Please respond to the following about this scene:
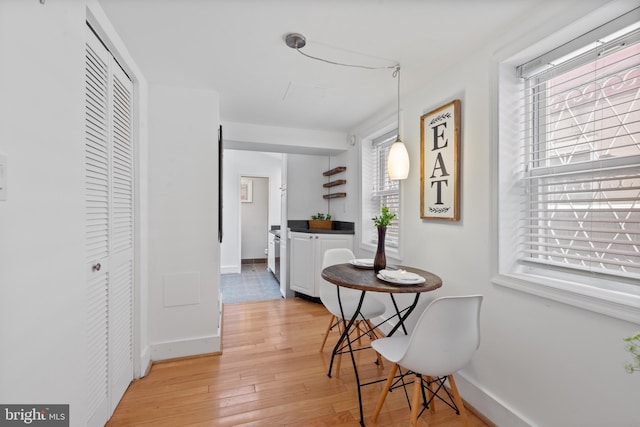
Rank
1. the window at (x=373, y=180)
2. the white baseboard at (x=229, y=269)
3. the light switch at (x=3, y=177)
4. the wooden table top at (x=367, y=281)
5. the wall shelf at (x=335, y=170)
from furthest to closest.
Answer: the white baseboard at (x=229, y=269) → the wall shelf at (x=335, y=170) → the window at (x=373, y=180) → the wooden table top at (x=367, y=281) → the light switch at (x=3, y=177)

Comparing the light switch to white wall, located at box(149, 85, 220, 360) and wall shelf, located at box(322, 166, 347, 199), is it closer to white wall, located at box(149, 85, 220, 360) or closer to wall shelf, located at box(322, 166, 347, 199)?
white wall, located at box(149, 85, 220, 360)

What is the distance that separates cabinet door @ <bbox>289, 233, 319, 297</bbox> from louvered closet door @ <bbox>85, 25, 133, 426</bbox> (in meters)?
2.08

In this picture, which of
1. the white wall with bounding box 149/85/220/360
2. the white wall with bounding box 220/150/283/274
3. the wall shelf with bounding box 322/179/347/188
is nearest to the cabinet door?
the wall shelf with bounding box 322/179/347/188

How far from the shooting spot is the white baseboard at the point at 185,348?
90.7 inches

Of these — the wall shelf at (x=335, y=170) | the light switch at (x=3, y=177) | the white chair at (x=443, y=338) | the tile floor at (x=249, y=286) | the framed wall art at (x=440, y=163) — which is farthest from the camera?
the tile floor at (x=249, y=286)

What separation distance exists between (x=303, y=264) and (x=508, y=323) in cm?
254

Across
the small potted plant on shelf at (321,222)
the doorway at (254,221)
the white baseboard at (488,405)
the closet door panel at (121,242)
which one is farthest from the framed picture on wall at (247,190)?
the white baseboard at (488,405)

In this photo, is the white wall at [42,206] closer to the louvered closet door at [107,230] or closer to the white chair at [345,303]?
the louvered closet door at [107,230]

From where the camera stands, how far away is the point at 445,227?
2.07 m

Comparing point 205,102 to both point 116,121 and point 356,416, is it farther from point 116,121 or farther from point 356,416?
point 356,416

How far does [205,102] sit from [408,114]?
180cm

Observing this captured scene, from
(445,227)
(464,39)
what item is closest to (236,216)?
(445,227)

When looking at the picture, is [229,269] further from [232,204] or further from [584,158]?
[584,158]

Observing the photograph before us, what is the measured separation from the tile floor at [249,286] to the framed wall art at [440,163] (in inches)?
107
